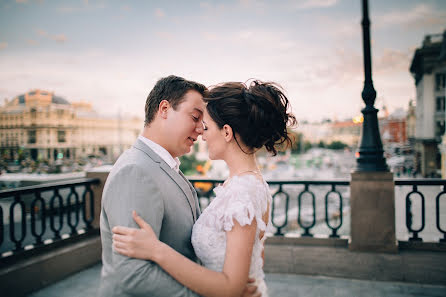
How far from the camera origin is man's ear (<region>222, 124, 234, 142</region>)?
1609mm

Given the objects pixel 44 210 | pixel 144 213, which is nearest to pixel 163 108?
pixel 144 213

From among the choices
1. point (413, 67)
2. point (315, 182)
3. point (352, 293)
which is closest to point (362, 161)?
point (315, 182)

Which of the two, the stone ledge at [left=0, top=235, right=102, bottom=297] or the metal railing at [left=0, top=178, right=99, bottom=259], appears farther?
the metal railing at [left=0, top=178, right=99, bottom=259]

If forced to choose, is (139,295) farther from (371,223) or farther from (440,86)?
(440,86)

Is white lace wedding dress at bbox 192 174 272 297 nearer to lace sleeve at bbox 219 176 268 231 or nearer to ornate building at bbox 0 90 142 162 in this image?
lace sleeve at bbox 219 176 268 231

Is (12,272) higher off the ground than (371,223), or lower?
lower

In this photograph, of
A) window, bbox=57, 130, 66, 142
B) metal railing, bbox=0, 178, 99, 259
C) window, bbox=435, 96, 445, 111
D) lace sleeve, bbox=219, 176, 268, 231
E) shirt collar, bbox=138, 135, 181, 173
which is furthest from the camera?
window, bbox=57, 130, 66, 142

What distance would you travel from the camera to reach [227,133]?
64.1 inches

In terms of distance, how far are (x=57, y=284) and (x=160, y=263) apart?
3977 millimetres

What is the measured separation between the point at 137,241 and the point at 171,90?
0.91 metres

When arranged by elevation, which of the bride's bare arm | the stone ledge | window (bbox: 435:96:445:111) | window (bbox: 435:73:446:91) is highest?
window (bbox: 435:73:446:91)

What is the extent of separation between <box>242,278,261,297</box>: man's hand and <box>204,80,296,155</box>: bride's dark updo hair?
726 mm

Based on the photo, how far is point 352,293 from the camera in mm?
3967

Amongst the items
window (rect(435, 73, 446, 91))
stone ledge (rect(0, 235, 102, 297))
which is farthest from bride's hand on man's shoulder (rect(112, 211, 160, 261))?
window (rect(435, 73, 446, 91))
